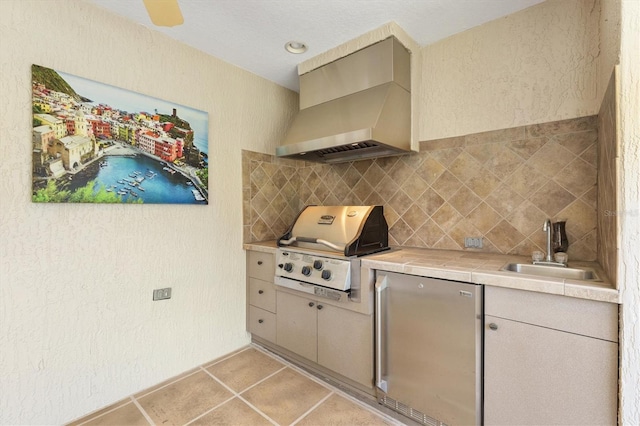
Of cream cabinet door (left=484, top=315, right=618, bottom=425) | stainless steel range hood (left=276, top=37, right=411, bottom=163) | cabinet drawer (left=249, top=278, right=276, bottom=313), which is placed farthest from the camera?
cabinet drawer (left=249, top=278, right=276, bottom=313)

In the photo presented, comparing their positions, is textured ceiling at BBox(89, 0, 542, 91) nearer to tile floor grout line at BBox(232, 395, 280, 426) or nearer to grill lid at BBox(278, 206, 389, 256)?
grill lid at BBox(278, 206, 389, 256)

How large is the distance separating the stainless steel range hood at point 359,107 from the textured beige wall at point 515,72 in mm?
261

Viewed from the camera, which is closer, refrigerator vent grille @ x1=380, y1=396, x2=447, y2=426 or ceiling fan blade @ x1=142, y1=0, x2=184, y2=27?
ceiling fan blade @ x1=142, y1=0, x2=184, y2=27

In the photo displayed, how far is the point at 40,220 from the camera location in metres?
1.55

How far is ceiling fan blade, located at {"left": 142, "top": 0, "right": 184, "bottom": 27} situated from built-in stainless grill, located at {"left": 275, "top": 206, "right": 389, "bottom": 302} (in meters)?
1.41

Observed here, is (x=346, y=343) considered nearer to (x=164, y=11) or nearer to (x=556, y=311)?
(x=556, y=311)

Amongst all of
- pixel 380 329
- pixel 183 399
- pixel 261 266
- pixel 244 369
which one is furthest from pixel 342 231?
pixel 183 399

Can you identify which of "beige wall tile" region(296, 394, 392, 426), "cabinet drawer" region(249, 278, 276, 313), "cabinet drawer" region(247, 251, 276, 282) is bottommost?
"beige wall tile" region(296, 394, 392, 426)

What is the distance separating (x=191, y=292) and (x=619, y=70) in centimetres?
261

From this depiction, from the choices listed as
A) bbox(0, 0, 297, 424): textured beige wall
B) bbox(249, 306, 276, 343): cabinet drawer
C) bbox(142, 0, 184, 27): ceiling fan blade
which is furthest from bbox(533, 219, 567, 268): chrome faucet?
bbox(0, 0, 297, 424): textured beige wall

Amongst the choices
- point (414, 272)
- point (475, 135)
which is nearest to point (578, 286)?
point (414, 272)

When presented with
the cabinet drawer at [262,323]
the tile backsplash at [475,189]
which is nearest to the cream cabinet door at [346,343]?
the cabinet drawer at [262,323]

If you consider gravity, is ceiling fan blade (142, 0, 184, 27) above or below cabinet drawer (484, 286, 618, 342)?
above

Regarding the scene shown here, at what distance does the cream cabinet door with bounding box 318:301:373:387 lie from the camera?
5.74 ft
